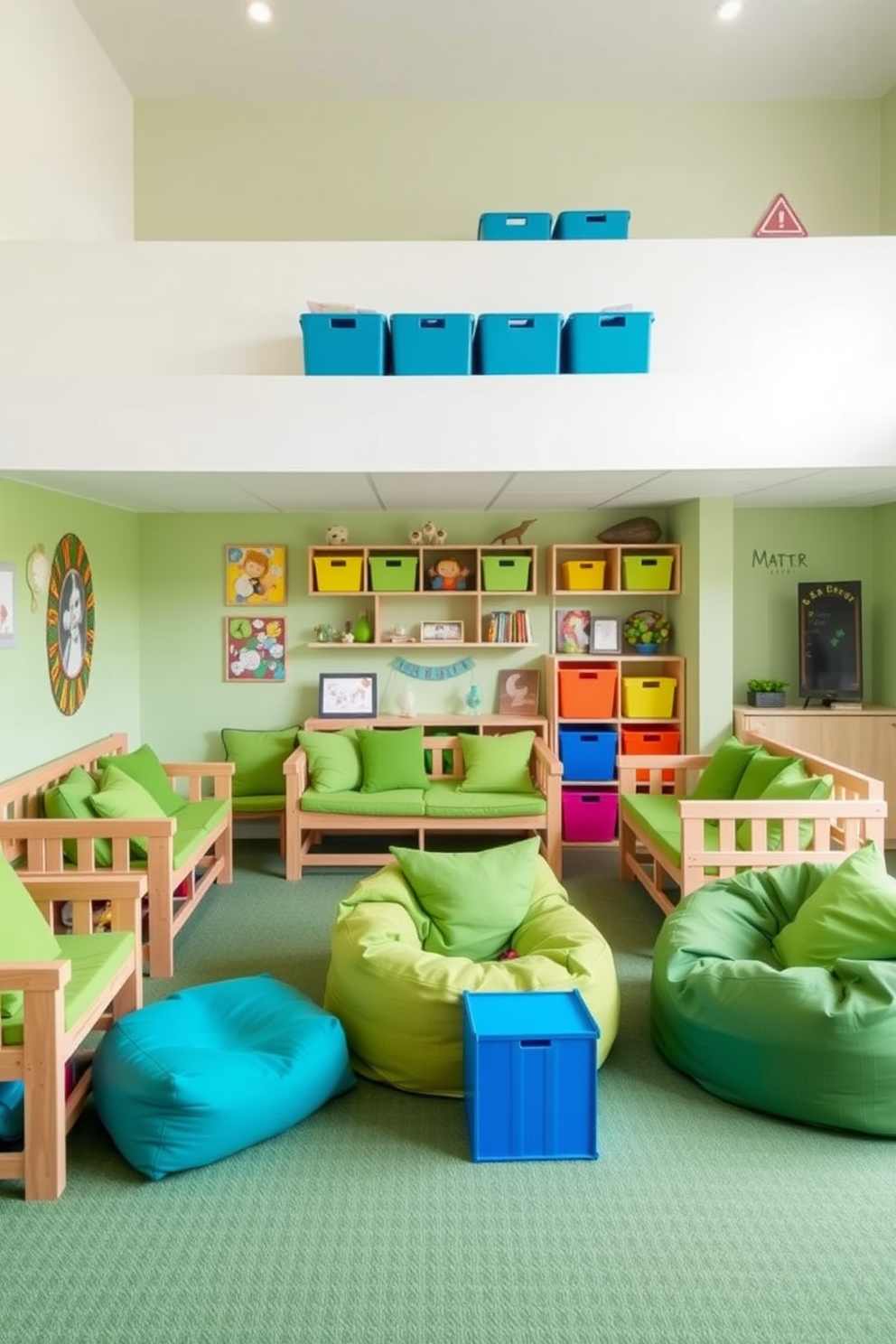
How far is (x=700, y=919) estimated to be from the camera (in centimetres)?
364

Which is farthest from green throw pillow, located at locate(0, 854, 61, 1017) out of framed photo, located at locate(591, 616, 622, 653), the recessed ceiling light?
the recessed ceiling light

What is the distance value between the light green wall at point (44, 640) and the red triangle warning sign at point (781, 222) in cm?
370

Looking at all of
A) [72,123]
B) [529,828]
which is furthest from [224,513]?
[529,828]

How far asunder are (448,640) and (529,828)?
1397mm

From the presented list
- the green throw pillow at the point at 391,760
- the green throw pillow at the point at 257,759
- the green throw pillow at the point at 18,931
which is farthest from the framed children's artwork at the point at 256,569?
the green throw pillow at the point at 18,931

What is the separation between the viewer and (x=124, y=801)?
442 centimetres

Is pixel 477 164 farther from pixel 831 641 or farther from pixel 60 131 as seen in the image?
pixel 831 641

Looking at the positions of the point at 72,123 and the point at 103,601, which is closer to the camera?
the point at 72,123

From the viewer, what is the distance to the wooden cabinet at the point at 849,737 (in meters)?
5.82

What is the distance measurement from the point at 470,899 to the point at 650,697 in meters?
2.72

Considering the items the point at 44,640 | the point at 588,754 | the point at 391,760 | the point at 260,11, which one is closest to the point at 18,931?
the point at 44,640

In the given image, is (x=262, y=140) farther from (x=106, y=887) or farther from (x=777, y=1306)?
(x=777, y=1306)

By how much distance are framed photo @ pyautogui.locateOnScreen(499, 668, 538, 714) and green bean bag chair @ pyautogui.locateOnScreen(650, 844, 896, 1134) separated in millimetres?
2855

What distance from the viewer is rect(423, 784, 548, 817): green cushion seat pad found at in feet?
18.3
